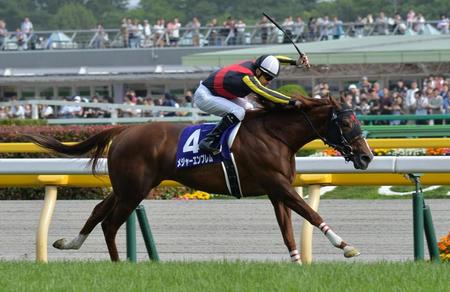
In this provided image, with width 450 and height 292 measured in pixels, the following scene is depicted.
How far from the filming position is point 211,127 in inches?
321

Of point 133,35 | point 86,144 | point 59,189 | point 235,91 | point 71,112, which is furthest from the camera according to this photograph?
point 133,35

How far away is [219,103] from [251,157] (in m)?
0.56

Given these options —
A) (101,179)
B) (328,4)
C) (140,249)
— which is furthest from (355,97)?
(328,4)

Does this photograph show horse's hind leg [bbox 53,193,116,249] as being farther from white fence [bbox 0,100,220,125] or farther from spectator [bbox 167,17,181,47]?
spectator [bbox 167,17,181,47]

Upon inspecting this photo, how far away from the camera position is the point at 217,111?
8.37m

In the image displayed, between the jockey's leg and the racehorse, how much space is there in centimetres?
9

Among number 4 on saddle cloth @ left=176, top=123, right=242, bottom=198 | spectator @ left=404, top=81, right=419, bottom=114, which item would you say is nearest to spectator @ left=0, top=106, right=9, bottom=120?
spectator @ left=404, top=81, right=419, bottom=114

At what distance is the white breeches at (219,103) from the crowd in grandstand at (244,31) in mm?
22638

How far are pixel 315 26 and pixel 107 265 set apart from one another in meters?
28.4

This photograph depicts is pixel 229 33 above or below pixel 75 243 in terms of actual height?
below

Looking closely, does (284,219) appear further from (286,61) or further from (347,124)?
(286,61)

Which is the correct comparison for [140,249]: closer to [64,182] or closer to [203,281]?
[64,182]

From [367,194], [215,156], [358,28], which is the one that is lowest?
[358,28]

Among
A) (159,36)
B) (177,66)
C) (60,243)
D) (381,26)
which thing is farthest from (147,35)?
(60,243)
